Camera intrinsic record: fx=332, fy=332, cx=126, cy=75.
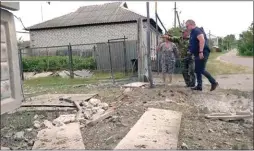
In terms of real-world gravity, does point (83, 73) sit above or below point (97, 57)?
below

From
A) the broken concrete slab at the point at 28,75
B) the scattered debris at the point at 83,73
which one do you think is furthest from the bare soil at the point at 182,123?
the broken concrete slab at the point at 28,75

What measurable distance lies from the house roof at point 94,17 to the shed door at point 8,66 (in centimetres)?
1983

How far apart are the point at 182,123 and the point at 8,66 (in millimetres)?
3216

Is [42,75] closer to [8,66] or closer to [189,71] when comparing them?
[189,71]

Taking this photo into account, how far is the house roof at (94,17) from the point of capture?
22.1 meters

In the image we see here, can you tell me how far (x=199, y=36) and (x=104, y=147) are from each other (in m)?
3.86

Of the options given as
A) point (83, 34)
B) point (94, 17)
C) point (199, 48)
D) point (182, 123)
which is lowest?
point (182, 123)

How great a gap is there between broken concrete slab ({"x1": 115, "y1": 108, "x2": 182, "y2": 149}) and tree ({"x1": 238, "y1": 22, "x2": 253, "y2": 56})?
3.87ft

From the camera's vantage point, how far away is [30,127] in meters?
5.09

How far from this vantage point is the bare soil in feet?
12.7

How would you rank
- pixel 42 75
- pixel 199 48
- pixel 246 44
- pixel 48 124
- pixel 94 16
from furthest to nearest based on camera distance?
pixel 94 16
pixel 42 75
pixel 199 48
pixel 48 124
pixel 246 44

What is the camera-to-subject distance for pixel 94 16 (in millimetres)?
23531

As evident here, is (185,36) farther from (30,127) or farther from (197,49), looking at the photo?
(30,127)

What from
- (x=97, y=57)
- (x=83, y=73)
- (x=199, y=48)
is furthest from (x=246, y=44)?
(x=97, y=57)
